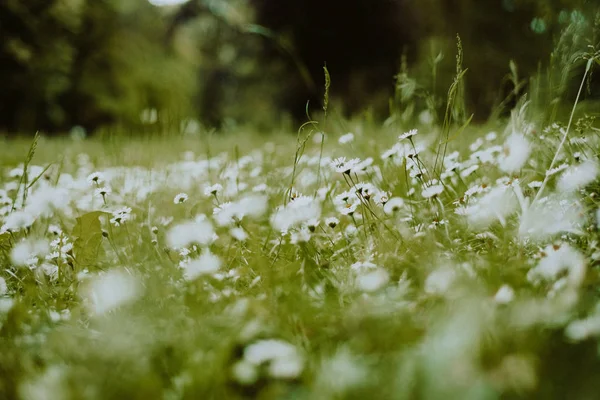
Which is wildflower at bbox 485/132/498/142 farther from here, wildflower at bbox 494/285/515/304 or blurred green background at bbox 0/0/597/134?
blurred green background at bbox 0/0/597/134

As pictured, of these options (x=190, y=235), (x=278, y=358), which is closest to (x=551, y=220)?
(x=278, y=358)

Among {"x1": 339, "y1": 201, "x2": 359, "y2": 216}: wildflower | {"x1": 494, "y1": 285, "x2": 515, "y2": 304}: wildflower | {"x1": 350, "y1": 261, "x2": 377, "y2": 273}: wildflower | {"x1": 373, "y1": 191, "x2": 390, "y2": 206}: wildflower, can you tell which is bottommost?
{"x1": 494, "y1": 285, "x2": 515, "y2": 304}: wildflower

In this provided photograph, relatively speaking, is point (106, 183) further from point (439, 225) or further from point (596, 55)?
point (596, 55)

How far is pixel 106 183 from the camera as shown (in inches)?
94.7

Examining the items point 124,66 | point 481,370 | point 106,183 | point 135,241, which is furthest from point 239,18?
point 481,370

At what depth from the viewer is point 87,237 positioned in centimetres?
149

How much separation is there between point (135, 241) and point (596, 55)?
4.72 ft

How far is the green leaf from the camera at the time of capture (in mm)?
1438

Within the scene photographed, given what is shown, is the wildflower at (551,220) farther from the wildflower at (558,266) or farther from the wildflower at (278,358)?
the wildflower at (278,358)

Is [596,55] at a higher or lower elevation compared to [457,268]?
higher

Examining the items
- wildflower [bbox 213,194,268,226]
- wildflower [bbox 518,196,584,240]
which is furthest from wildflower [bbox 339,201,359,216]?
wildflower [bbox 518,196,584,240]

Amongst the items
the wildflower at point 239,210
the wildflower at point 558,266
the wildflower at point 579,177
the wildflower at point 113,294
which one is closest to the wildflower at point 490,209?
the wildflower at point 579,177

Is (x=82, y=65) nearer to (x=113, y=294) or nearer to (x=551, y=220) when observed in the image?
(x=113, y=294)

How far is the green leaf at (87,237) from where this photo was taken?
1.44 meters
